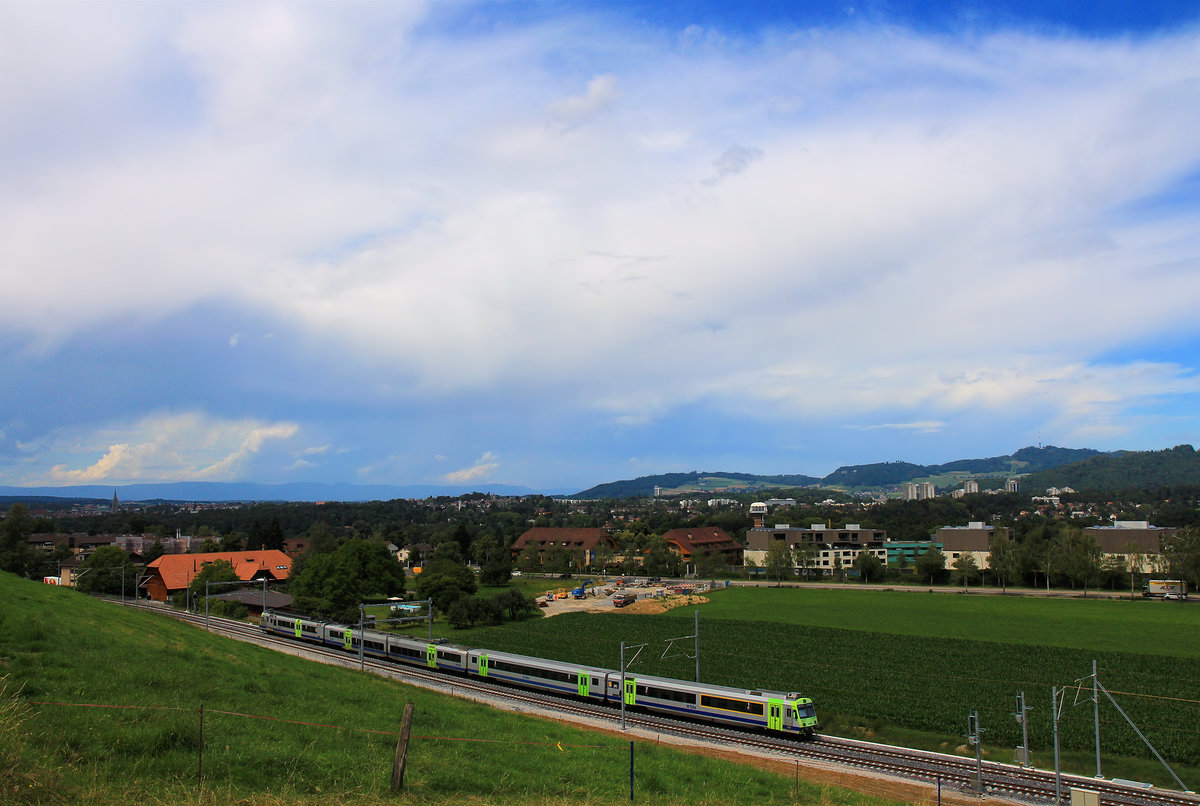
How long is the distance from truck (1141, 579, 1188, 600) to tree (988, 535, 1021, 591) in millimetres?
15110

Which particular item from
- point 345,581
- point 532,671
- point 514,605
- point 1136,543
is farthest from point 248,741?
point 1136,543

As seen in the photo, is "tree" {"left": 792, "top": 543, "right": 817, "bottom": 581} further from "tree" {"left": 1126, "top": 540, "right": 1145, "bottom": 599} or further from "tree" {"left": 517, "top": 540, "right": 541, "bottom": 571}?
"tree" {"left": 517, "top": 540, "right": 541, "bottom": 571}

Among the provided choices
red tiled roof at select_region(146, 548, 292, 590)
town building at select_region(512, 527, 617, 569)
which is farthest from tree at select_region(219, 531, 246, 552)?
town building at select_region(512, 527, 617, 569)

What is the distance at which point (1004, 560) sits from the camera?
105188 mm

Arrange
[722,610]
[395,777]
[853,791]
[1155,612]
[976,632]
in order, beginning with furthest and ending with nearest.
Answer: [722,610] < [1155,612] < [976,632] < [853,791] < [395,777]

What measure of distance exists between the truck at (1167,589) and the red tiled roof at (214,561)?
383 feet

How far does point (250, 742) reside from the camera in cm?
1669

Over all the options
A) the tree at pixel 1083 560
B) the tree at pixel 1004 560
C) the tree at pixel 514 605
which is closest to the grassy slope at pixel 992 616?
the tree at pixel 1083 560

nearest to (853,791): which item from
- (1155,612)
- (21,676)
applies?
(21,676)

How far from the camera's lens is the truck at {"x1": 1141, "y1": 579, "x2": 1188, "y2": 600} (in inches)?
3565

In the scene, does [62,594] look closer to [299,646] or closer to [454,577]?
[299,646]

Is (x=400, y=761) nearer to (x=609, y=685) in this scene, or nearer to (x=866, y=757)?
(x=866, y=757)

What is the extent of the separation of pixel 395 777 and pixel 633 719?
87.4ft

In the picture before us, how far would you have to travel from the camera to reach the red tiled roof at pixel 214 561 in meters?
89.6
